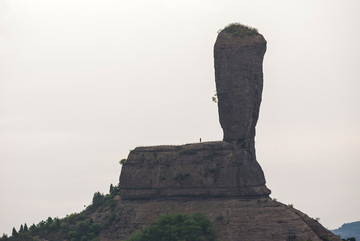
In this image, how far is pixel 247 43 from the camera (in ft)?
403

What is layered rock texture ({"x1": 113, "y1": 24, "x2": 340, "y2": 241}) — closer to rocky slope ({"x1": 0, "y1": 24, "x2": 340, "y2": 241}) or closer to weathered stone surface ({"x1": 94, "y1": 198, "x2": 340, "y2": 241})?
rocky slope ({"x1": 0, "y1": 24, "x2": 340, "y2": 241})

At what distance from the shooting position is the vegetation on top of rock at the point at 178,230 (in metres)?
117

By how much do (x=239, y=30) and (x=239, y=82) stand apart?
7.68 metres

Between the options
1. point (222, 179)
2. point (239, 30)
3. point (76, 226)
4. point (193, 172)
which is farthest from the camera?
point (76, 226)

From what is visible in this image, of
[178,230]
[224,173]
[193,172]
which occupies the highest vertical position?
[193,172]

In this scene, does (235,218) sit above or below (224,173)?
below

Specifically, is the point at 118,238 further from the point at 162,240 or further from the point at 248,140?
the point at 248,140

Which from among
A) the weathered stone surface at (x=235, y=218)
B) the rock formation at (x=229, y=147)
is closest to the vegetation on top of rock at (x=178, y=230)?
the weathered stone surface at (x=235, y=218)

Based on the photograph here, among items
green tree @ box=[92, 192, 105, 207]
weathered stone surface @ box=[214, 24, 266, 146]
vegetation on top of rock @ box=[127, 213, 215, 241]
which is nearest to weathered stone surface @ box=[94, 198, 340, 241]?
vegetation on top of rock @ box=[127, 213, 215, 241]

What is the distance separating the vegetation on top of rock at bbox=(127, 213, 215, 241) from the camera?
116562 millimetres

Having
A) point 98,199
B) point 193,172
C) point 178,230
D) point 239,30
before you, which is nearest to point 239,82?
point 239,30

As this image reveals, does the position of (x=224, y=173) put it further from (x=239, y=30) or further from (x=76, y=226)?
(x=76, y=226)

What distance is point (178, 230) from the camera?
11800 centimetres

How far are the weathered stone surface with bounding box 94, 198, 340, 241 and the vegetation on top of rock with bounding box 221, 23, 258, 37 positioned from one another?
22684 millimetres
